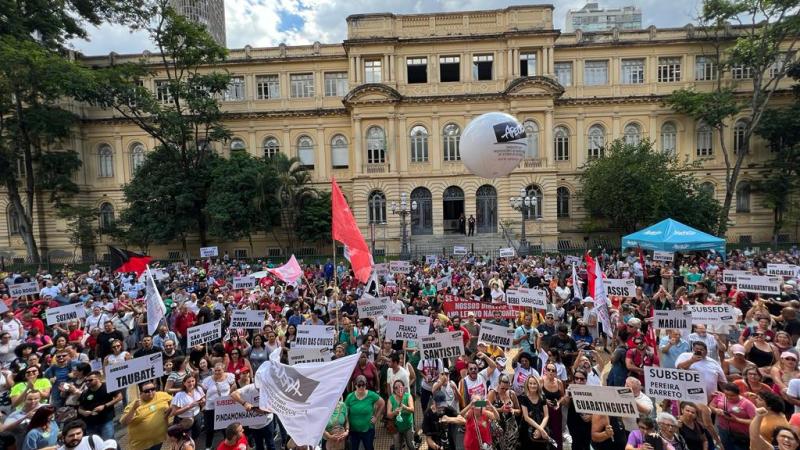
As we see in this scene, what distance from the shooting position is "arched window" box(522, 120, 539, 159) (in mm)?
33094

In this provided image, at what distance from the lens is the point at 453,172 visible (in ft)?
112

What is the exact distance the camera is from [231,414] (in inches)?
245

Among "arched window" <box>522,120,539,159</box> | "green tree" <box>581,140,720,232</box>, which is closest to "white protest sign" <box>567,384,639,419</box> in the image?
"green tree" <box>581,140,720,232</box>

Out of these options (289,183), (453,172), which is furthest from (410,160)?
(289,183)

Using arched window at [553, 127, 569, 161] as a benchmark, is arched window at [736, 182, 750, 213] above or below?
below

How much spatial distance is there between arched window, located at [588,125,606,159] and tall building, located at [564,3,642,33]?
205 feet

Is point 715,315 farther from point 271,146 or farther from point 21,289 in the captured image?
point 271,146

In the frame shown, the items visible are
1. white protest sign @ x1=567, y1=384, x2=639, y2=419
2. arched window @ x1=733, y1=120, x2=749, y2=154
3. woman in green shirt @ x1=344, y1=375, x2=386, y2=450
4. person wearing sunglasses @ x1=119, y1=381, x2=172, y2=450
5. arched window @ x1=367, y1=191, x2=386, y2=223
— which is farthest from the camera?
arched window @ x1=733, y1=120, x2=749, y2=154

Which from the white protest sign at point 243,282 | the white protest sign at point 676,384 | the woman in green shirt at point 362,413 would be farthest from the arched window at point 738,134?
the woman in green shirt at point 362,413

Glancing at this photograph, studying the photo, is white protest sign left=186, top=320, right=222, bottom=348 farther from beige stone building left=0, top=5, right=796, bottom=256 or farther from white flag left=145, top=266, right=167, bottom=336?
beige stone building left=0, top=5, right=796, bottom=256

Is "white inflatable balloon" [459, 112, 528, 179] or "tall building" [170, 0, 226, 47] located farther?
"tall building" [170, 0, 226, 47]

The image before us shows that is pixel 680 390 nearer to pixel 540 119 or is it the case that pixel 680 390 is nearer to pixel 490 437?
pixel 490 437

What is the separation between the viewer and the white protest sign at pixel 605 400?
522 cm

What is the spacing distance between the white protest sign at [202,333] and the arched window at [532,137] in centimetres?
2816
